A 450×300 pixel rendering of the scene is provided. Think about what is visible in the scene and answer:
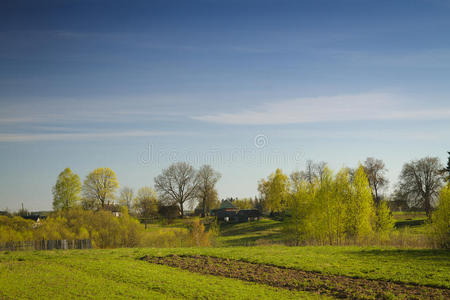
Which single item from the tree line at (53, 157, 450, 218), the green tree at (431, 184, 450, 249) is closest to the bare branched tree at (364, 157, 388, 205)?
the tree line at (53, 157, 450, 218)

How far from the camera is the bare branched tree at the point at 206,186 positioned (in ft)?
293

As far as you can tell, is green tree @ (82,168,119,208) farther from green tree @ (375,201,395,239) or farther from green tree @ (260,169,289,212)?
green tree @ (375,201,395,239)

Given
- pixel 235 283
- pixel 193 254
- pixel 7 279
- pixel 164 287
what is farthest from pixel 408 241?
pixel 7 279

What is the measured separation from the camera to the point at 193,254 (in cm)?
2475

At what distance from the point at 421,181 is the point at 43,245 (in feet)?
189

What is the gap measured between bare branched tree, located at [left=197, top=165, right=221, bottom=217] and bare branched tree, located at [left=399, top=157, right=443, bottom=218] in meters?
45.9

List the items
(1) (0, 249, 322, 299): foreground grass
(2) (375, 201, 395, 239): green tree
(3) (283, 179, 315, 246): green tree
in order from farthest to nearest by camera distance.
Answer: (3) (283, 179, 315, 246): green tree → (2) (375, 201, 395, 239): green tree → (1) (0, 249, 322, 299): foreground grass

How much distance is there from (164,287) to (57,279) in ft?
18.7

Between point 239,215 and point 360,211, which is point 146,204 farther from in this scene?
point 360,211

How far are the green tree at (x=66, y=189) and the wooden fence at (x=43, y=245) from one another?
110ft

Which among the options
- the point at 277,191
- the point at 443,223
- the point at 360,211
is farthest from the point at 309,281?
the point at 277,191

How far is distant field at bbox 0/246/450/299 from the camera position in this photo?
45.5ft

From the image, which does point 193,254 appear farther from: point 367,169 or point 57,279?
point 367,169

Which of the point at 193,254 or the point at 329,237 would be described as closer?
the point at 193,254
